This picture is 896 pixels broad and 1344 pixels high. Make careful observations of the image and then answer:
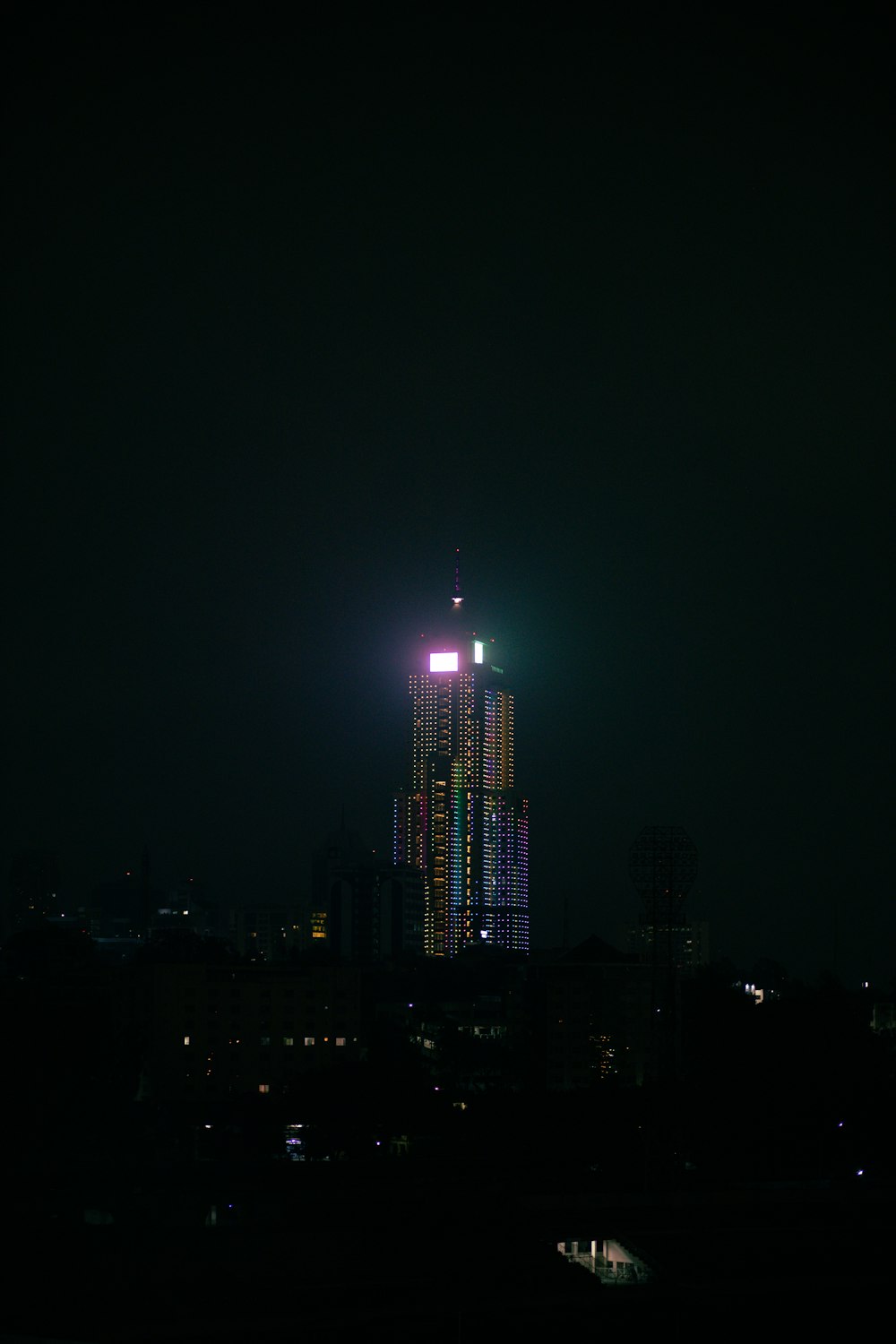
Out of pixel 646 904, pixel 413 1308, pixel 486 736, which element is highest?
pixel 486 736

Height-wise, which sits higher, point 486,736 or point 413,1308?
point 486,736

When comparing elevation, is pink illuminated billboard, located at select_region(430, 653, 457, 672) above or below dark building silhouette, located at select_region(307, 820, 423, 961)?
above

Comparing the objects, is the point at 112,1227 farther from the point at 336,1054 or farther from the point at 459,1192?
the point at 336,1054

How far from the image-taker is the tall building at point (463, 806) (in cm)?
13500

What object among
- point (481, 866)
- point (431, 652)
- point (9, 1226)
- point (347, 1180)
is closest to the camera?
point (9, 1226)

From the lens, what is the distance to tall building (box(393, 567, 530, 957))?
443 feet

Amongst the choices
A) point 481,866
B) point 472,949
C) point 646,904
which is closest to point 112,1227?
point 646,904

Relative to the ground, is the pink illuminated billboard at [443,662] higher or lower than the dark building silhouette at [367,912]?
higher

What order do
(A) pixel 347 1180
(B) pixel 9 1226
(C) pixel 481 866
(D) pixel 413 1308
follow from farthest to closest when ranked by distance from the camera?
(C) pixel 481 866
(A) pixel 347 1180
(B) pixel 9 1226
(D) pixel 413 1308

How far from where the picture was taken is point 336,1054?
50406 millimetres

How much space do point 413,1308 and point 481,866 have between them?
11878cm

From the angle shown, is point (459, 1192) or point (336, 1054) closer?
point (459, 1192)

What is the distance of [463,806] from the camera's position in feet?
461

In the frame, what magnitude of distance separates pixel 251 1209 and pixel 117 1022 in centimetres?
2741
